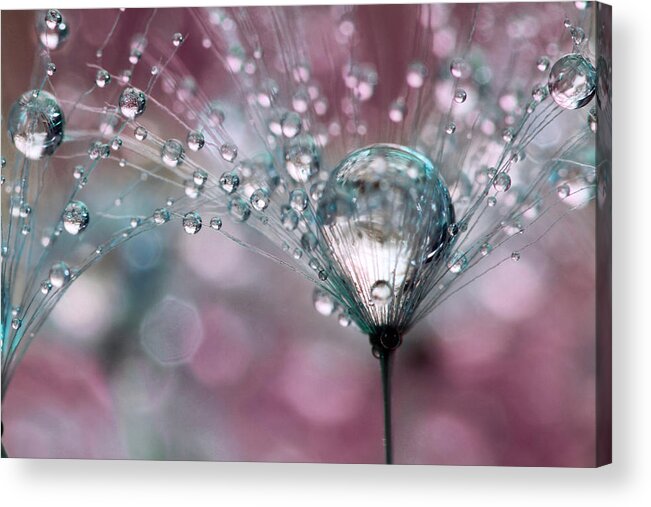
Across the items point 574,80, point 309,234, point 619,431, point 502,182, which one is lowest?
point 619,431

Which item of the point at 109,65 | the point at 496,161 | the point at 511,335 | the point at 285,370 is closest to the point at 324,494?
the point at 285,370

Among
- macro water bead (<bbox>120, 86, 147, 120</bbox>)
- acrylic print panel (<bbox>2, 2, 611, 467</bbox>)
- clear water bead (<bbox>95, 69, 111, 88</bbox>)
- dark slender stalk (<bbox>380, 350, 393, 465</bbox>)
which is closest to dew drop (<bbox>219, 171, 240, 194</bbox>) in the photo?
acrylic print panel (<bbox>2, 2, 611, 467</bbox>)

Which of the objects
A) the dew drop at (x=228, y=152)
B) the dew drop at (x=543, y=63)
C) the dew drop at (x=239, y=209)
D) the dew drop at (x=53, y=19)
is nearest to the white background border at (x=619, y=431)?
the dew drop at (x=543, y=63)

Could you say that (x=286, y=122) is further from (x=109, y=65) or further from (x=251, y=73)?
(x=109, y=65)

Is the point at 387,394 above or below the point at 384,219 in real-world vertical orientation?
below

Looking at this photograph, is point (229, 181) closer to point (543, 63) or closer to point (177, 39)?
point (177, 39)

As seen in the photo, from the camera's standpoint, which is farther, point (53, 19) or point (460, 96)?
point (53, 19)

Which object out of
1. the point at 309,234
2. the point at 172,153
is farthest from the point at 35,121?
the point at 309,234
